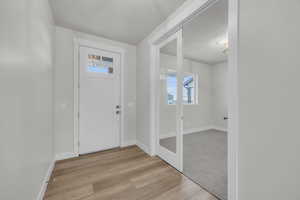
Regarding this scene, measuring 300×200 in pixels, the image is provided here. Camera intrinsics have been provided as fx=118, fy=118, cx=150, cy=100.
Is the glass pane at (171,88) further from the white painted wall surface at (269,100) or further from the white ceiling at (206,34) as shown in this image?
the white painted wall surface at (269,100)

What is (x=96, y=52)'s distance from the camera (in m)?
2.83

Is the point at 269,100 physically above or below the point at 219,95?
below

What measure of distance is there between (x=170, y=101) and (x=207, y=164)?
140 cm

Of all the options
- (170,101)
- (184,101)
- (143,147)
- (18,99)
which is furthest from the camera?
(143,147)

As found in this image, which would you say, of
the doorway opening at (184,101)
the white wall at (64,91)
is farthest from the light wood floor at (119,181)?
the white wall at (64,91)

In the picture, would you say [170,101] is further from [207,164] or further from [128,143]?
[128,143]

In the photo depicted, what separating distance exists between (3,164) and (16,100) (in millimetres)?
447

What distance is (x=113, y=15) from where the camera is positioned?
216 cm

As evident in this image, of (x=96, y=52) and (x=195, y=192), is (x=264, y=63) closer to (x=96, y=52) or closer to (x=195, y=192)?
(x=195, y=192)

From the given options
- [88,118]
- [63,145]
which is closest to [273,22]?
[88,118]

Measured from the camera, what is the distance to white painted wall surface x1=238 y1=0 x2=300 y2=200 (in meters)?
0.86

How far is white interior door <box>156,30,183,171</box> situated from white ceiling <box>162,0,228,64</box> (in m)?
0.10

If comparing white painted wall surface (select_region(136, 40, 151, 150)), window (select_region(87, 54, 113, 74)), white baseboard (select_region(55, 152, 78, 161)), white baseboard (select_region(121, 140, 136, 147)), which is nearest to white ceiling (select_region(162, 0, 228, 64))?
white painted wall surface (select_region(136, 40, 151, 150))

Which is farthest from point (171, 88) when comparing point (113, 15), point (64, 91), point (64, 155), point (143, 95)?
point (64, 155)
